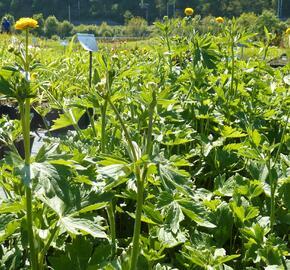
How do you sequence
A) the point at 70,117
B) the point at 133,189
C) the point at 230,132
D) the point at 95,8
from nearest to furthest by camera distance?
the point at 133,189 → the point at 70,117 → the point at 230,132 → the point at 95,8

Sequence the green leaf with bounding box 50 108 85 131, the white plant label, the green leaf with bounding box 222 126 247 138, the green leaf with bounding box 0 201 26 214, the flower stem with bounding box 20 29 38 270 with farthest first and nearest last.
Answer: the white plant label < the green leaf with bounding box 222 126 247 138 < the green leaf with bounding box 50 108 85 131 < the green leaf with bounding box 0 201 26 214 < the flower stem with bounding box 20 29 38 270

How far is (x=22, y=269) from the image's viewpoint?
111cm

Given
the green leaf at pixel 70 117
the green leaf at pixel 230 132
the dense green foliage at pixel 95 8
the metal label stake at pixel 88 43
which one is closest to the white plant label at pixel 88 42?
the metal label stake at pixel 88 43

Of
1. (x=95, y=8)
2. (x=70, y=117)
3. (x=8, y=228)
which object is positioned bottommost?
(x=8, y=228)

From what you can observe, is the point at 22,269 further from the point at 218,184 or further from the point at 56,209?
the point at 218,184

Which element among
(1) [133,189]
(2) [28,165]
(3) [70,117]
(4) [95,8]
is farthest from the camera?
(4) [95,8]

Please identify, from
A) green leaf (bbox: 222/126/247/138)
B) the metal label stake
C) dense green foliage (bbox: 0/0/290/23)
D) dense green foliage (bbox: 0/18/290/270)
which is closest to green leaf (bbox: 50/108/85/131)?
dense green foliage (bbox: 0/18/290/270)

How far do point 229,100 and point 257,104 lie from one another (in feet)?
0.43

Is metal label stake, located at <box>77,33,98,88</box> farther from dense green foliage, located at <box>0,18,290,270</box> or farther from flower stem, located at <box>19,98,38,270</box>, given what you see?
flower stem, located at <box>19,98,38,270</box>

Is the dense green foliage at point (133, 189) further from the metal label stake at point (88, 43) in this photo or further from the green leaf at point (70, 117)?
the metal label stake at point (88, 43)

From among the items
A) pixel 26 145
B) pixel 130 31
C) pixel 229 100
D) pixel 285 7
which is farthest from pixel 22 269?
pixel 285 7

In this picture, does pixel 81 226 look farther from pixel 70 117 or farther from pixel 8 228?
pixel 70 117

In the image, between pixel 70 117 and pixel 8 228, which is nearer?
pixel 8 228

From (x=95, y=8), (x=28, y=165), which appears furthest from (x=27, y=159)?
(x=95, y=8)
